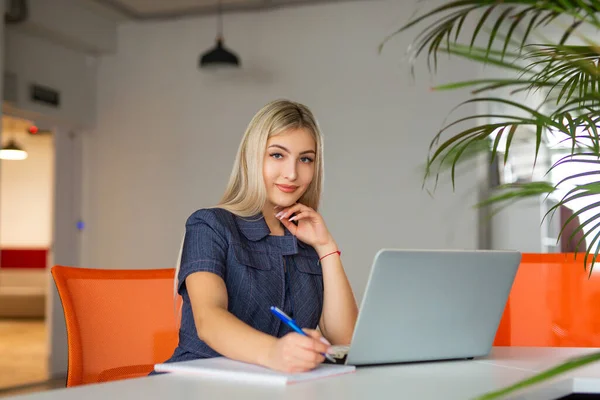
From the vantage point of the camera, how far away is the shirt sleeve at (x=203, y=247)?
174 cm

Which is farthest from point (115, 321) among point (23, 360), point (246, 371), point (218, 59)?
point (23, 360)

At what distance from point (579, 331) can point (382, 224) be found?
408 centimetres

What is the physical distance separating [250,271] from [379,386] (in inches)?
26.4

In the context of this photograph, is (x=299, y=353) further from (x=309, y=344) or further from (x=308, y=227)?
(x=308, y=227)

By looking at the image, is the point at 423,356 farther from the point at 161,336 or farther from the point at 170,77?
the point at 170,77

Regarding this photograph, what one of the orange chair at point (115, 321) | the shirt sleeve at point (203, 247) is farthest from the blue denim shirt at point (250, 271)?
the orange chair at point (115, 321)

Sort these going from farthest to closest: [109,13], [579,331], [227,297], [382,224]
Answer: [109,13], [382,224], [579,331], [227,297]

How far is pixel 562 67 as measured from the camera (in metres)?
1.21

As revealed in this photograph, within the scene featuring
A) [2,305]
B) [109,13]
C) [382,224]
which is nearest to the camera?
[382,224]

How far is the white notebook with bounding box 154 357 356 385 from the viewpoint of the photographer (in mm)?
1271

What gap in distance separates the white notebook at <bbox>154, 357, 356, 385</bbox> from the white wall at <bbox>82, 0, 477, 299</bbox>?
479 cm

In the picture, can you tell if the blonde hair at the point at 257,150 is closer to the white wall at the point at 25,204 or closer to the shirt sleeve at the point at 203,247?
the shirt sleeve at the point at 203,247

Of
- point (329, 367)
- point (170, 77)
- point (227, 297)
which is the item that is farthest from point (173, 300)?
point (170, 77)

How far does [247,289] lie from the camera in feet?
6.06
